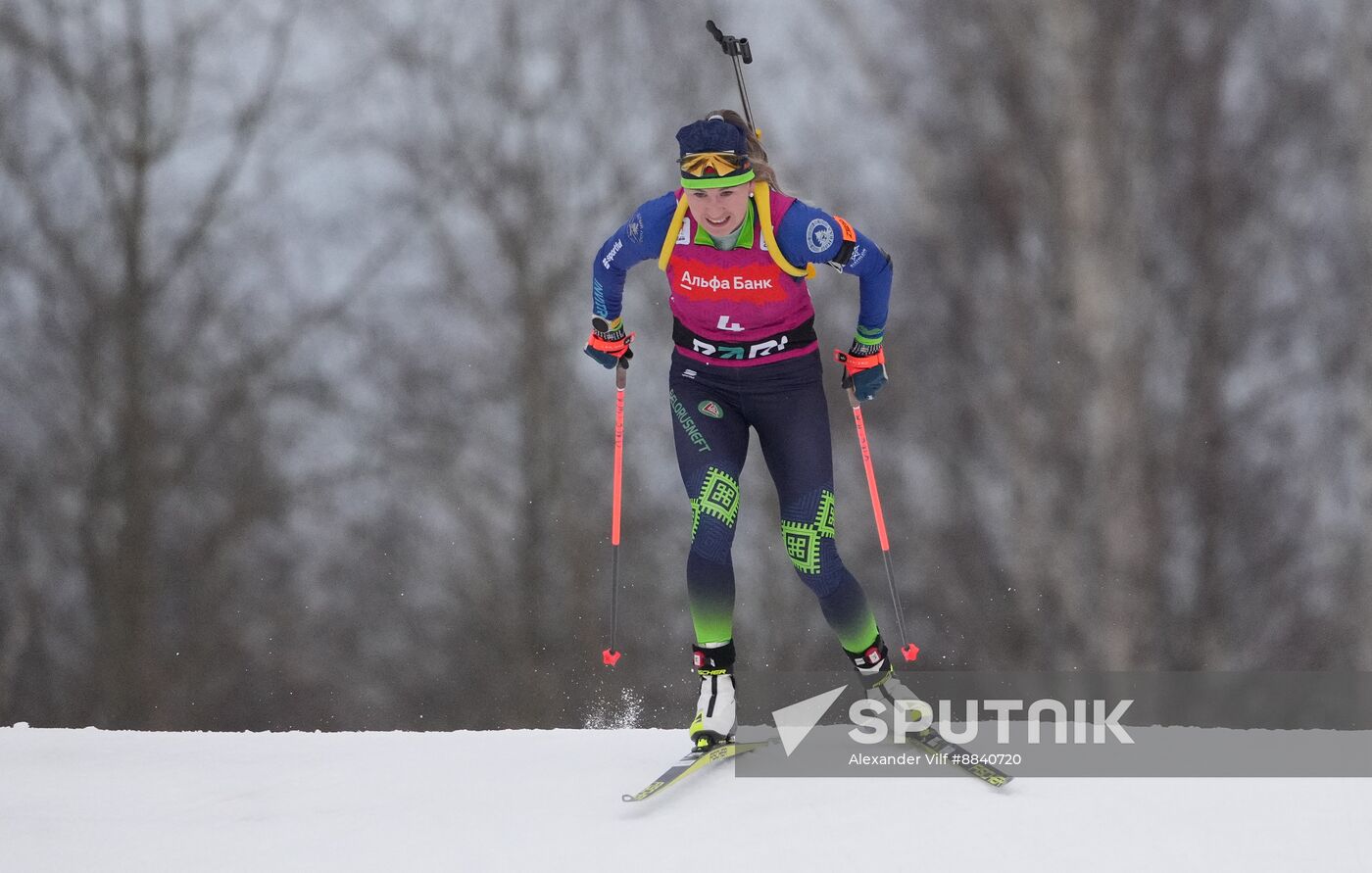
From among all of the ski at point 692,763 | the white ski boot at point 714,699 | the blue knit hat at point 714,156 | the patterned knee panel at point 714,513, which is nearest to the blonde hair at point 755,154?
the blue knit hat at point 714,156

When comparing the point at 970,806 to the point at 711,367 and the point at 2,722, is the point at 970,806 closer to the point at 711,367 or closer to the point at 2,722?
the point at 711,367

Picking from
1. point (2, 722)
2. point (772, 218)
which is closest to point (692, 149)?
point (772, 218)

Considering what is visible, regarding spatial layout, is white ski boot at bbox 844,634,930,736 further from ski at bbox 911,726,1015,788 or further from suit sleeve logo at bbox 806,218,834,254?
suit sleeve logo at bbox 806,218,834,254

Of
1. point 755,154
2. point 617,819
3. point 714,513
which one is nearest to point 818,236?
point 755,154

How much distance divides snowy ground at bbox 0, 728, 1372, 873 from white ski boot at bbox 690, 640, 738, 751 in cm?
12

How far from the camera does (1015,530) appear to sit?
7539mm

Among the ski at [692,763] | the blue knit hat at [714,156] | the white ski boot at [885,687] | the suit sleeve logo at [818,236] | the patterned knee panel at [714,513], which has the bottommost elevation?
the ski at [692,763]

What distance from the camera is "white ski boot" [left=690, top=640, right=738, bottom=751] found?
3.39 meters

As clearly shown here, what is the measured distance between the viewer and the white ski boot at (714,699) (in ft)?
11.1

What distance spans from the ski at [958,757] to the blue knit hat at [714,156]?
1.61 meters

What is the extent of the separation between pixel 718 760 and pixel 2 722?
6956 millimetres

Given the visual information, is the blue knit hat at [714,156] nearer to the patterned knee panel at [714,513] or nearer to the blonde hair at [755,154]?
the blonde hair at [755,154]

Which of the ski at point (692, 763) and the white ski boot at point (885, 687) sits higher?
the white ski boot at point (885, 687)

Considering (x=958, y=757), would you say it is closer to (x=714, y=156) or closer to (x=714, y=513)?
(x=714, y=513)
